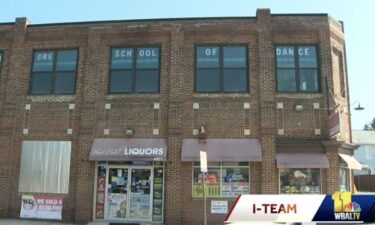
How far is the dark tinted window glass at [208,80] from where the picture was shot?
17578 millimetres

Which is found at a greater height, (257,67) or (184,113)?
(257,67)

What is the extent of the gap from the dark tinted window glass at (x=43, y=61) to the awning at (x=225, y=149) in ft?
23.2

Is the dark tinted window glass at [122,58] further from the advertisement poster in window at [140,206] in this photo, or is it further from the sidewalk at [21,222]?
the sidewalk at [21,222]

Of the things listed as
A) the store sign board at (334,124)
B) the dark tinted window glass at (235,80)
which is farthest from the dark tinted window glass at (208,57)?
the store sign board at (334,124)

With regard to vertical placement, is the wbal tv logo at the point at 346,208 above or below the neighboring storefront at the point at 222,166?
below

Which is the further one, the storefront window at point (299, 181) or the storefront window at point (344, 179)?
the storefront window at point (344, 179)

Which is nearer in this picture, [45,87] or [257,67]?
[257,67]

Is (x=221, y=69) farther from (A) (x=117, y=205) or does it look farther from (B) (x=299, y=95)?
(A) (x=117, y=205)

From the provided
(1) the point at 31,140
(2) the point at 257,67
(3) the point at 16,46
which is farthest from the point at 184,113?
(3) the point at 16,46

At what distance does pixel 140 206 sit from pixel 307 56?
30.5ft

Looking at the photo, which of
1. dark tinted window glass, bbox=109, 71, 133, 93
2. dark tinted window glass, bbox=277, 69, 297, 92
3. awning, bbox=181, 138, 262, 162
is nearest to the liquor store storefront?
awning, bbox=181, 138, 262, 162

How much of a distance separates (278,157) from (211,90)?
383cm

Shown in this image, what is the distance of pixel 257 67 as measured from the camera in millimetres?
17453

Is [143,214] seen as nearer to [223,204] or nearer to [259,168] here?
[223,204]
